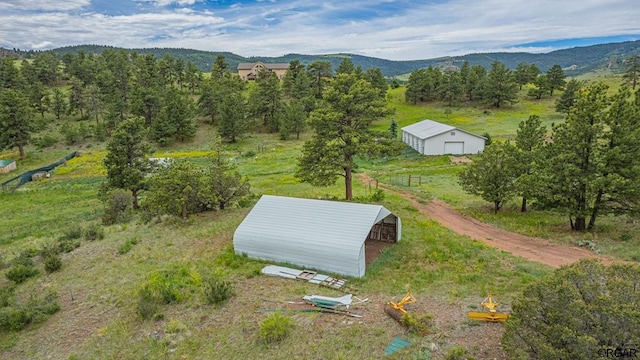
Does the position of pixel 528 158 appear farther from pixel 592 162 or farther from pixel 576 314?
pixel 576 314

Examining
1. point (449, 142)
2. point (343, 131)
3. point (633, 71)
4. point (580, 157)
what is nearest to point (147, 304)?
point (343, 131)

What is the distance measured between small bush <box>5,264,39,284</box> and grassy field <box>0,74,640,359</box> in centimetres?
46

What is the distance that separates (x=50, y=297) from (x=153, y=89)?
52309 millimetres

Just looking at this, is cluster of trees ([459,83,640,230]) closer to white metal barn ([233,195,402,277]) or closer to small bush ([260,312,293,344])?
white metal barn ([233,195,402,277])

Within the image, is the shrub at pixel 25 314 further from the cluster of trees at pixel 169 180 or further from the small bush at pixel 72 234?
the cluster of trees at pixel 169 180

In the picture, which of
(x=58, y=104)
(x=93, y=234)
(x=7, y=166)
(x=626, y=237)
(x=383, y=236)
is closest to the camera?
(x=626, y=237)

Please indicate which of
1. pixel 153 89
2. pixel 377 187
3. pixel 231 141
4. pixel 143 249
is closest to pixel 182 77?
pixel 153 89

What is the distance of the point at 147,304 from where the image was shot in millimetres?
12961

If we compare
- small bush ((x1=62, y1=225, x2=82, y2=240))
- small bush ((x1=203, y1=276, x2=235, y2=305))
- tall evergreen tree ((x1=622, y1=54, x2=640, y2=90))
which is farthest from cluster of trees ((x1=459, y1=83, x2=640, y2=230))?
tall evergreen tree ((x1=622, y1=54, x2=640, y2=90))

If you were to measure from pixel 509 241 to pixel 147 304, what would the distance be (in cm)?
1544

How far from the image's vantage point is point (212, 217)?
23.8 metres

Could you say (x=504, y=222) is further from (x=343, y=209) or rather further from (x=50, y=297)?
(x=50, y=297)

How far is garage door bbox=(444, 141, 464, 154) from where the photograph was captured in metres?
44.5

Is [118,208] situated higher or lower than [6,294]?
lower
